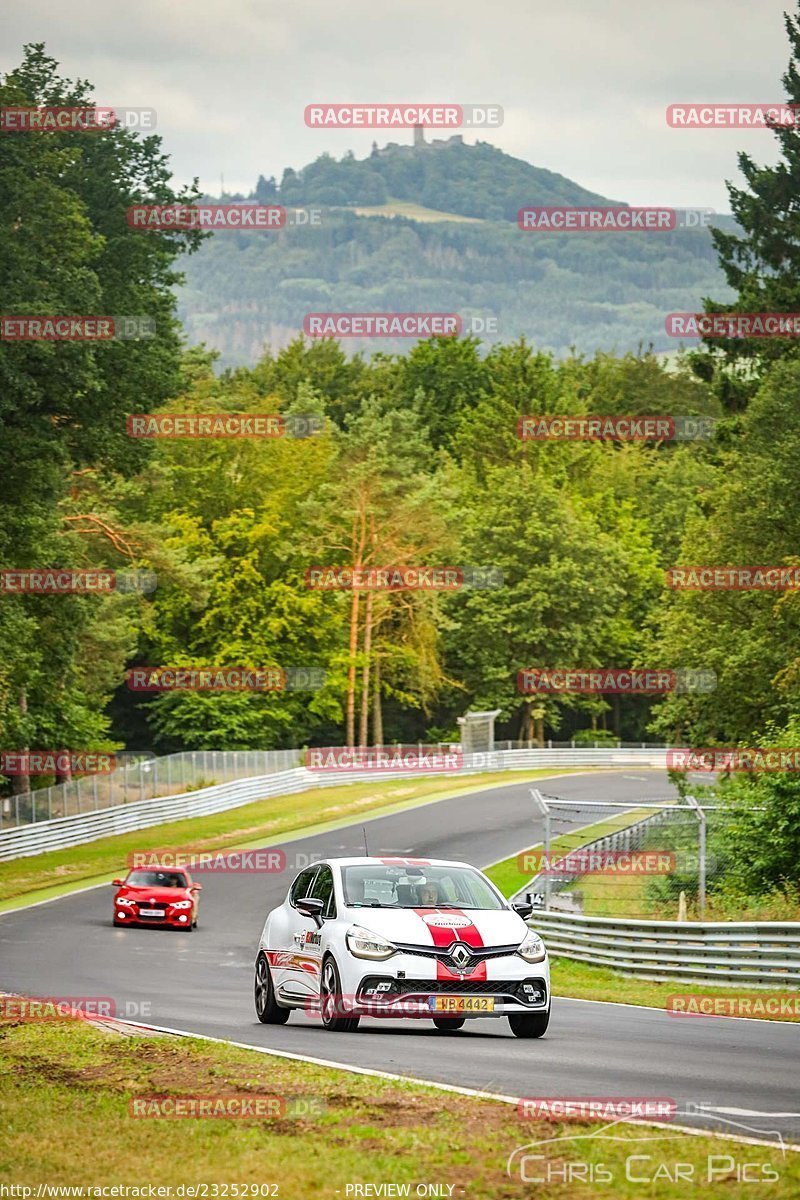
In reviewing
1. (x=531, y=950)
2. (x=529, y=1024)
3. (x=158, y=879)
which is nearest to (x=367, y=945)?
(x=531, y=950)

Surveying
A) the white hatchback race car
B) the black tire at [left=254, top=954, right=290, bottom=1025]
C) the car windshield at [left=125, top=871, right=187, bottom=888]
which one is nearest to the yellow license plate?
the white hatchback race car

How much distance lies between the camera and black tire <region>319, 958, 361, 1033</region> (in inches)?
574

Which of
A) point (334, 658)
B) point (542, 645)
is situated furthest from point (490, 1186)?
point (542, 645)

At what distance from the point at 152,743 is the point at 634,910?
5881 cm

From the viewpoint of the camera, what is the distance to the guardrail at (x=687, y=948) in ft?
69.2

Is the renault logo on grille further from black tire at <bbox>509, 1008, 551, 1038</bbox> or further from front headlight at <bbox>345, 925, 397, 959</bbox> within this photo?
black tire at <bbox>509, 1008, 551, 1038</bbox>

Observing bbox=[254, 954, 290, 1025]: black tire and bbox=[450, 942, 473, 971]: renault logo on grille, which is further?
bbox=[254, 954, 290, 1025]: black tire

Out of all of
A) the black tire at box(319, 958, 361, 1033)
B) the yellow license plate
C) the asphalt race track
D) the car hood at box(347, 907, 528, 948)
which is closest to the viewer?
the asphalt race track

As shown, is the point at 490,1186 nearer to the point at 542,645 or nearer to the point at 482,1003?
the point at 482,1003

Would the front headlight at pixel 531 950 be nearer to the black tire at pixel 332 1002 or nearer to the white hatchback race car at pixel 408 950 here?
the white hatchback race car at pixel 408 950

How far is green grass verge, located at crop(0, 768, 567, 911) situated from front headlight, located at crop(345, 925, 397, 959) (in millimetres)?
26872

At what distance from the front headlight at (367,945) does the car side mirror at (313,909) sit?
0.77m

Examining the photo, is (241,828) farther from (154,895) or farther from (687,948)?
(687,948)

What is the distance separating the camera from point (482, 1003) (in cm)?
1426
